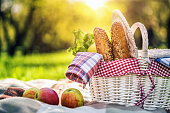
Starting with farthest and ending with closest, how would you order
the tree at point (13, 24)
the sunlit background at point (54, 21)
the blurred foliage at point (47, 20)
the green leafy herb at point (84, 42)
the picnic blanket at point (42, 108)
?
the tree at point (13, 24) → the blurred foliage at point (47, 20) → the sunlit background at point (54, 21) → the green leafy herb at point (84, 42) → the picnic blanket at point (42, 108)

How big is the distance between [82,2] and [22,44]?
9.95 ft

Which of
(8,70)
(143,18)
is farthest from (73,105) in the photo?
(143,18)

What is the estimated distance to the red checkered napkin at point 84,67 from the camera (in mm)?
1860

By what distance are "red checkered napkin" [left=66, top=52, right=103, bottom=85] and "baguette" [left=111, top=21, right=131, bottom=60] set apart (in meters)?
0.18

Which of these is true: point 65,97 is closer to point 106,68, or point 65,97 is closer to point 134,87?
point 106,68

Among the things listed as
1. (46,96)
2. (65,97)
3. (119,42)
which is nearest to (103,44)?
(119,42)

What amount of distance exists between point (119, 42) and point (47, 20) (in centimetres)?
804

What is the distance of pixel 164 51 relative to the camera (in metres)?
2.11

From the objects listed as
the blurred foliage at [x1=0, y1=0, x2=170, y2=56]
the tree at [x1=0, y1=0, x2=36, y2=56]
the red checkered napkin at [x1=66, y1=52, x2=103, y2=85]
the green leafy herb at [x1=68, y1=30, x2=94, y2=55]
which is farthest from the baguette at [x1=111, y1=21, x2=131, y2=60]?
the tree at [x1=0, y1=0, x2=36, y2=56]

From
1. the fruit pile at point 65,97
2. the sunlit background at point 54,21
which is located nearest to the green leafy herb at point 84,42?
the fruit pile at point 65,97

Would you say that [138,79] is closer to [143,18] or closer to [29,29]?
[143,18]

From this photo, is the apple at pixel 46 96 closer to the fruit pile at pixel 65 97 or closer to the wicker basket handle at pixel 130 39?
the fruit pile at pixel 65 97

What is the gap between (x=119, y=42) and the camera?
208cm

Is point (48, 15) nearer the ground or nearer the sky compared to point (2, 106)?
nearer the sky
